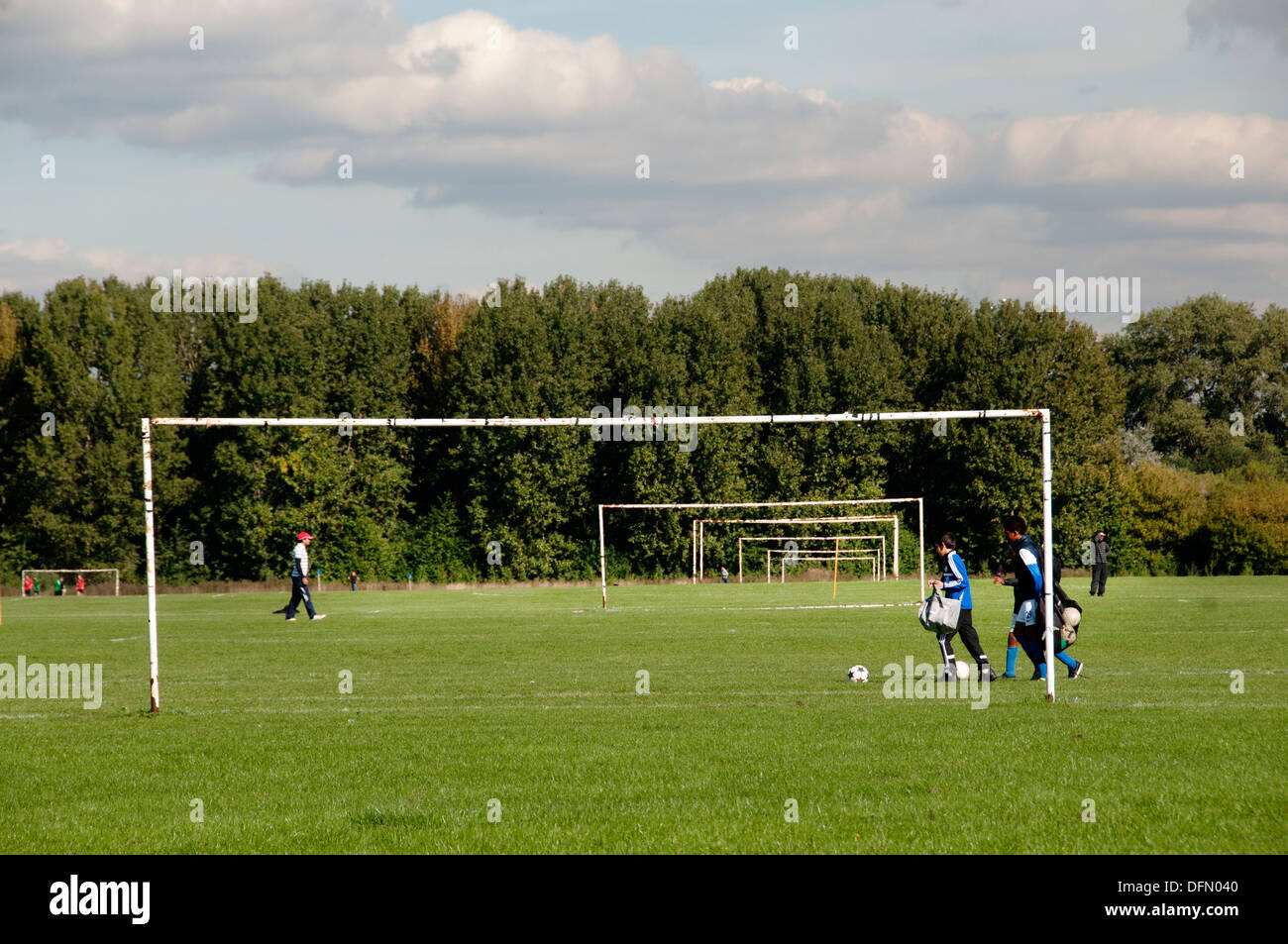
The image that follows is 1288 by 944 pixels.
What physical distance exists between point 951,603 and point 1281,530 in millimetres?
48680

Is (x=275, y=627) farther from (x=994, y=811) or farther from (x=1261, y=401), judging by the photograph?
(x=1261, y=401)

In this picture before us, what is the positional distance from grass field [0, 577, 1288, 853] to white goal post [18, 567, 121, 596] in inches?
1264

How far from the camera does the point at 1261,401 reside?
75250mm

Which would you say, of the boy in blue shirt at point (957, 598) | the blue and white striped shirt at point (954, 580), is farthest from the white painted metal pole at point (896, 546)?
the blue and white striped shirt at point (954, 580)

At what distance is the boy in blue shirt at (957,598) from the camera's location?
15.3 metres

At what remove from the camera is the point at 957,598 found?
1545 centimetres

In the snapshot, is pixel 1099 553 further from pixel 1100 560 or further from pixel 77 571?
pixel 77 571

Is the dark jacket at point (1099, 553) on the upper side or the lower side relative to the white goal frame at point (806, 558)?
upper

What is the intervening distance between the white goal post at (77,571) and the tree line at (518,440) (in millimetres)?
402

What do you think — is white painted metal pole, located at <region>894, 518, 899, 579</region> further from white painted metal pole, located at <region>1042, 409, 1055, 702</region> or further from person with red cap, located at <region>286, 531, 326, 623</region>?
white painted metal pole, located at <region>1042, 409, 1055, 702</region>

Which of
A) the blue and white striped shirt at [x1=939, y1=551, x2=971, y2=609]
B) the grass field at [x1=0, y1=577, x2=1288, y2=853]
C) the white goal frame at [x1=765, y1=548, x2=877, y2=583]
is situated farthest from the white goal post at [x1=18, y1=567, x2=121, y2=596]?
the blue and white striped shirt at [x1=939, y1=551, x2=971, y2=609]

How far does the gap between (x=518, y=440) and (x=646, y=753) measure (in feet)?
150

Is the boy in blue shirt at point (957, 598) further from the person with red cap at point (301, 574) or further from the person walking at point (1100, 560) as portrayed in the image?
the person walking at point (1100, 560)

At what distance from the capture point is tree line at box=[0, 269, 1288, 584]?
5497 centimetres
